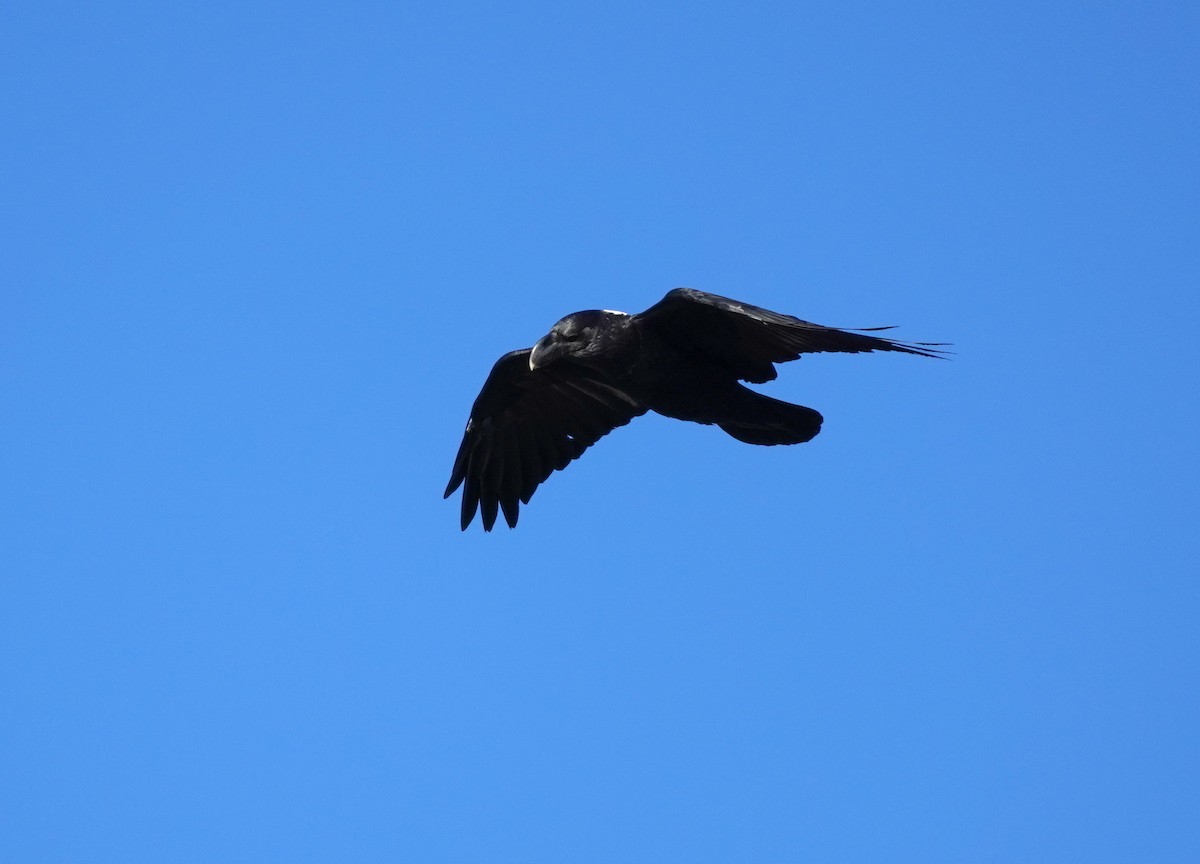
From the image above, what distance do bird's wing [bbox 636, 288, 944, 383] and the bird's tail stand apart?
20 centimetres

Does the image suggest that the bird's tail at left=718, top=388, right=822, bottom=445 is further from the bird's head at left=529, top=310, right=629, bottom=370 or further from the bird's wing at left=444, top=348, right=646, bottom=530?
the bird's wing at left=444, top=348, right=646, bottom=530

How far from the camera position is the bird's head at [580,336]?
9.80 meters

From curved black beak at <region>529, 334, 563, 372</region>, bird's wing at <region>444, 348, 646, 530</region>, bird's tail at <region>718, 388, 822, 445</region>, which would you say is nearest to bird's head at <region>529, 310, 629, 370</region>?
curved black beak at <region>529, 334, 563, 372</region>

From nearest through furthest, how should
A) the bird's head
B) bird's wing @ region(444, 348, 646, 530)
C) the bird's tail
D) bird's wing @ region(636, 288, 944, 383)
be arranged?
1. bird's wing @ region(636, 288, 944, 383)
2. the bird's tail
3. the bird's head
4. bird's wing @ region(444, 348, 646, 530)

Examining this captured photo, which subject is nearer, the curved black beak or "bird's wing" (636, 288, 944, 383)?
"bird's wing" (636, 288, 944, 383)

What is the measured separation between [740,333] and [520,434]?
2833mm

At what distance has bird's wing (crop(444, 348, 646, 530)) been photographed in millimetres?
11609

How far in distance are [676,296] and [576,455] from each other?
2.65 metres

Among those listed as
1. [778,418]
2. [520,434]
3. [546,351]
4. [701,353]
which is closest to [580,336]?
[546,351]

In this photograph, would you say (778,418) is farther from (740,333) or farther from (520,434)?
→ (520,434)

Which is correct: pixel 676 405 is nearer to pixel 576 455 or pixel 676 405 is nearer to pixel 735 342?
pixel 735 342

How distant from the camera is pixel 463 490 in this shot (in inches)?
461

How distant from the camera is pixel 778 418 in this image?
382 inches

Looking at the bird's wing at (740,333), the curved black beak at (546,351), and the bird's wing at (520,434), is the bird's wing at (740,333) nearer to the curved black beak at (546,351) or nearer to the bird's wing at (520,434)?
the curved black beak at (546,351)
